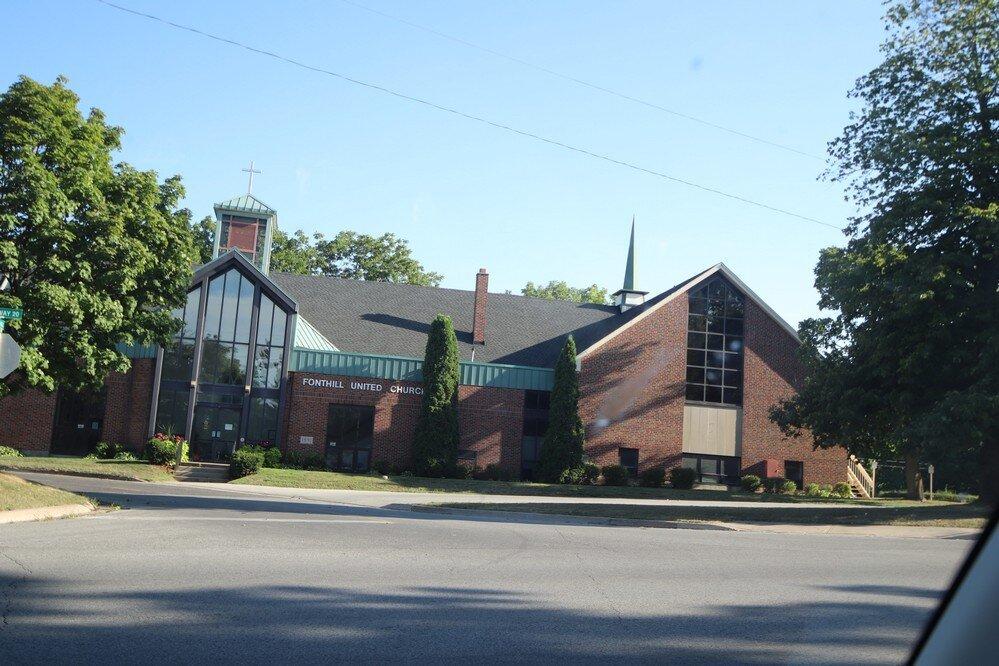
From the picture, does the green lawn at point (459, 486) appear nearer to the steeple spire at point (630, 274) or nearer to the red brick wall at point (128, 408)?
the red brick wall at point (128, 408)

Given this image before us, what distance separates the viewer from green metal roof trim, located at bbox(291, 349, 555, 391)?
35094 mm

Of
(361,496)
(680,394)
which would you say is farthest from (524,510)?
(680,394)

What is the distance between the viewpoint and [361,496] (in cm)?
2502

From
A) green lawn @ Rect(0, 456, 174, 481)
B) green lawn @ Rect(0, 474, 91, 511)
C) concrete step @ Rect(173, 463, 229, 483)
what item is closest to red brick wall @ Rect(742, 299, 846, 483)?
concrete step @ Rect(173, 463, 229, 483)

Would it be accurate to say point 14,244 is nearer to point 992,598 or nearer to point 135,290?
point 135,290

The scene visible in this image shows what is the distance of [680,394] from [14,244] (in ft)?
89.1

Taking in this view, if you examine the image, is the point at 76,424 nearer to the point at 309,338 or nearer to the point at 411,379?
the point at 309,338

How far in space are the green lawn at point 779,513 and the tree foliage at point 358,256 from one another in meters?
43.2

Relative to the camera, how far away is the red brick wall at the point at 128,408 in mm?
33156

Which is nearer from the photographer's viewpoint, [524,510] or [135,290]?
[135,290]

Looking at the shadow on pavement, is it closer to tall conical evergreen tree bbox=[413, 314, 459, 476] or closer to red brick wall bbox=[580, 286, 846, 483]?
tall conical evergreen tree bbox=[413, 314, 459, 476]

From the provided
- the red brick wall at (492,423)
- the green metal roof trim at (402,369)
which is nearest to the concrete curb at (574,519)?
the red brick wall at (492,423)

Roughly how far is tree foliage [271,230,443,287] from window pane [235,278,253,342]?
2950cm

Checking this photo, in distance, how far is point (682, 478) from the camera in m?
36.3
